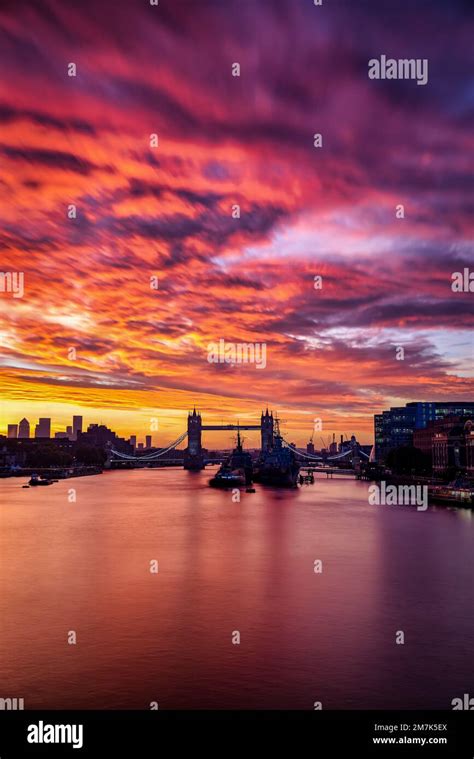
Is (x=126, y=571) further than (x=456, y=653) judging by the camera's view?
Yes

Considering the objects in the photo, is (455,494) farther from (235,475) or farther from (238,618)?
(235,475)

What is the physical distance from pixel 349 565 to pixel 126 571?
12.3m

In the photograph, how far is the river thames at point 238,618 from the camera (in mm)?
20000

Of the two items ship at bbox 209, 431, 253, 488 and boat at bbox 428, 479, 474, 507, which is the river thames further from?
ship at bbox 209, 431, 253, 488

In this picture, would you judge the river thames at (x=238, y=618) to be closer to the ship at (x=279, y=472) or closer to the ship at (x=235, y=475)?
the ship at (x=235, y=475)

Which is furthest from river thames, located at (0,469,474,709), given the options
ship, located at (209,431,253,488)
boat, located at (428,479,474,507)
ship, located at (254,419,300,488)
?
ship, located at (254,419,300,488)

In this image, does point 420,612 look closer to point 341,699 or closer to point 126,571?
point 341,699

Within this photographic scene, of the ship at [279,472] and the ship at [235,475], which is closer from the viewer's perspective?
the ship at [235,475]

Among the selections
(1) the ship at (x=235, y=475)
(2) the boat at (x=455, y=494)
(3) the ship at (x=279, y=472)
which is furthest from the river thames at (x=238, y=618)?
(3) the ship at (x=279, y=472)

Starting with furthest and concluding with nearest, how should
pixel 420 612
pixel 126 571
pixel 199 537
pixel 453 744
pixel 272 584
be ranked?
pixel 199 537 → pixel 126 571 → pixel 272 584 → pixel 420 612 → pixel 453 744

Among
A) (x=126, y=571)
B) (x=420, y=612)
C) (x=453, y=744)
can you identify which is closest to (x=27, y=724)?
(x=453, y=744)

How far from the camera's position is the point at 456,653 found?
74.8 ft

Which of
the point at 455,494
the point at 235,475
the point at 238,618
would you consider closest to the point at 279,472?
the point at 235,475

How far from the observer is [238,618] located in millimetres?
27094
